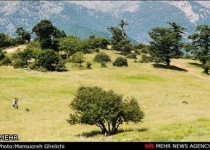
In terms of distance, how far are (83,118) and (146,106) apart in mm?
24433

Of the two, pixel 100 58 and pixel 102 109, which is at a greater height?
pixel 100 58

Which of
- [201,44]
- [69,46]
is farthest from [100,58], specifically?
[201,44]

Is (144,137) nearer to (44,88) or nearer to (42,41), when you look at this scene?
(44,88)

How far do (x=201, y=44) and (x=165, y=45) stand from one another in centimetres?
1244

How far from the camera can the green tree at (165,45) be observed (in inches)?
4407

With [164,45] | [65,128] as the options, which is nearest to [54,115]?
[65,128]

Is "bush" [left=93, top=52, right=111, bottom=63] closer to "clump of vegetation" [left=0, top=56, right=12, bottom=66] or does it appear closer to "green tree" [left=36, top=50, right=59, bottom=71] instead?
"green tree" [left=36, top=50, right=59, bottom=71]


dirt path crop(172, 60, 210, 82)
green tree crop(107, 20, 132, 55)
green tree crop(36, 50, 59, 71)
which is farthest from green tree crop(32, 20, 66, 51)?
dirt path crop(172, 60, 210, 82)

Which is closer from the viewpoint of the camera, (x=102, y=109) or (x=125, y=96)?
(x=102, y=109)

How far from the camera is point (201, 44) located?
119 meters

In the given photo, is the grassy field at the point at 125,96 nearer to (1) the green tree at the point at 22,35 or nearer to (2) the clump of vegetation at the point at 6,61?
(2) the clump of vegetation at the point at 6,61

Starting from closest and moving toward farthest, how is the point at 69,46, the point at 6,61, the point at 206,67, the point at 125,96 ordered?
the point at 125,96
the point at 206,67
the point at 6,61
the point at 69,46

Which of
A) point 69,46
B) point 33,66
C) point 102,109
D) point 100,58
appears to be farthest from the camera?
point 69,46

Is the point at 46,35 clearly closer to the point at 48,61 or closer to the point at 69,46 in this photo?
the point at 69,46
